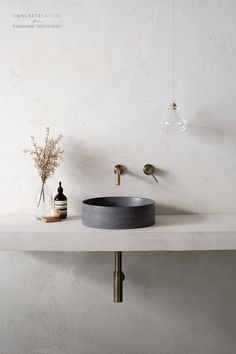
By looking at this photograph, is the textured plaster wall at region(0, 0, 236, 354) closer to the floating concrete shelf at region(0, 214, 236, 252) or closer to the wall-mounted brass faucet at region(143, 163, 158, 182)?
the wall-mounted brass faucet at region(143, 163, 158, 182)

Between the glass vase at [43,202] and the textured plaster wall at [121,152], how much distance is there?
0.41 ft

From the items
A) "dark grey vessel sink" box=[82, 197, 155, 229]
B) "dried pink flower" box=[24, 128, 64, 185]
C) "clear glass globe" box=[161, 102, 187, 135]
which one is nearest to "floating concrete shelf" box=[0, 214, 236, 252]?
"dark grey vessel sink" box=[82, 197, 155, 229]

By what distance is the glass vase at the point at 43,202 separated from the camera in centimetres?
187

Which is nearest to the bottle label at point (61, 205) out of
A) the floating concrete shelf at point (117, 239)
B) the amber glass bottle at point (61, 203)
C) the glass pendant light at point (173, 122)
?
the amber glass bottle at point (61, 203)

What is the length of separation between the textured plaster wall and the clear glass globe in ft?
0.30

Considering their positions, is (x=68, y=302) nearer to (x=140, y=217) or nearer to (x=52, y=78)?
(x=140, y=217)

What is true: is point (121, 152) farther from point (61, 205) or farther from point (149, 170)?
point (61, 205)

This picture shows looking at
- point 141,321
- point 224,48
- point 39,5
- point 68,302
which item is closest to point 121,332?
point 141,321

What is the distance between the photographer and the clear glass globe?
6.19ft

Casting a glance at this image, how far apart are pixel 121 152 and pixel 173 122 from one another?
0.30 metres

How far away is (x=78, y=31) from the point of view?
77.2 inches

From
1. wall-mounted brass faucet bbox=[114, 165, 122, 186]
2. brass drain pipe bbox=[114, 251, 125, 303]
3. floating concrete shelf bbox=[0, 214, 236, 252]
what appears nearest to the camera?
floating concrete shelf bbox=[0, 214, 236, 252]

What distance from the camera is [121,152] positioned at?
2004 mm

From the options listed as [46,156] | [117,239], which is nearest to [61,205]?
[46,156]
